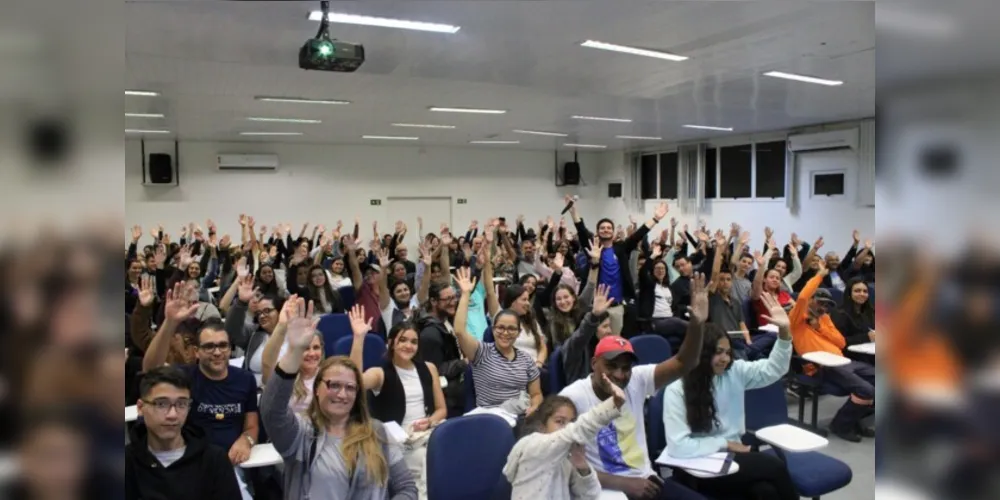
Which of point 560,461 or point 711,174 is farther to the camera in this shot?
point 711,174

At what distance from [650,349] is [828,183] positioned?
7.51 metres

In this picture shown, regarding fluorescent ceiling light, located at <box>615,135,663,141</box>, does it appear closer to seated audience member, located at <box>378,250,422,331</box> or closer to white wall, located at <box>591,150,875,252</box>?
white wall, located at <box>591,150,875,252</box>

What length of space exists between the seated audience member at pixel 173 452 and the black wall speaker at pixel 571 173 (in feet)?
42.2

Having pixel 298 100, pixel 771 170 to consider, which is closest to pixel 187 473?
pixel 298 100

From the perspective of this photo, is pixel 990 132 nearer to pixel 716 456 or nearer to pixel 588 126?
pixel 716 456

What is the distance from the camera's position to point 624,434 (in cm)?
248

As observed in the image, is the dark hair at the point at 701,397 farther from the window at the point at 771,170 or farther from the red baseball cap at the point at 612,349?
the window at the point at 771,170

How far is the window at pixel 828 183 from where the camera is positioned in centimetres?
941

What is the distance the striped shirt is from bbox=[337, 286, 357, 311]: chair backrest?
2588 millimetres

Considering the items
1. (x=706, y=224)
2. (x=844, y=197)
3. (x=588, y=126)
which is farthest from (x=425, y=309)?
(x=706, y=224)

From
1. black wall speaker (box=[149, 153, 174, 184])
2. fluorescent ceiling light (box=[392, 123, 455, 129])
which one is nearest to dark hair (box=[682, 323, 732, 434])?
fluorescent ceiling light (box=[392, 123, 455, 129])

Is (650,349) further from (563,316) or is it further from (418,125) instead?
(418,125)

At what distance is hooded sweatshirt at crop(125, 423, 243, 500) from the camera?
1812 mm

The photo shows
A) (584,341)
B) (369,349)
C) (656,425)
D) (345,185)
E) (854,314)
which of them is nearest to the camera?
(656,425)
